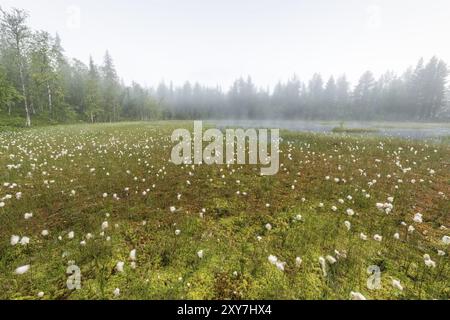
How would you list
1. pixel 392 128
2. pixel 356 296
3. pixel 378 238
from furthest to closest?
pixel 392 128 → pixel 378 238 → pixel 356 296

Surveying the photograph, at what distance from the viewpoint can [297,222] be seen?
16.5ft

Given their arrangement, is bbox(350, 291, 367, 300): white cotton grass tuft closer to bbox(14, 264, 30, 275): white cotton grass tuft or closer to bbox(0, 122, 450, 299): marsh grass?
bbox(0, 122, 450, 299): marsh grass

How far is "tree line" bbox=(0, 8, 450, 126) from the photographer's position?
39938 mm

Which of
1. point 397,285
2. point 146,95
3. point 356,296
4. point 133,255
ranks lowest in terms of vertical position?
point 397,285

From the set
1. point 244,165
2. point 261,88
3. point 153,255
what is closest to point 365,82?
point 261,88

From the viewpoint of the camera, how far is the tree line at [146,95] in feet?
131

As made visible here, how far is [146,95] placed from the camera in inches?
3125

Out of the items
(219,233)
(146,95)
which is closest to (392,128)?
(219,233)

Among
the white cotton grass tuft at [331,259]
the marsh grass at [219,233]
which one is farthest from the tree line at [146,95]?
the white cotton grass tuft at [331,259]

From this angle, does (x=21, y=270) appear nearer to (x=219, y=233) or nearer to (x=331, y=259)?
(x=219, y=233)

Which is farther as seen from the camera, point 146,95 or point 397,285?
point 146,95

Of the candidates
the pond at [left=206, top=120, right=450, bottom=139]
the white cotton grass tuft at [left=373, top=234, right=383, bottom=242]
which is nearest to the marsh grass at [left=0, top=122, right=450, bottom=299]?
the white cotton grass tuft at [left=373, top=234, right=383, bottom=242]

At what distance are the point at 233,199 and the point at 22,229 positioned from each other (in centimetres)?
509
